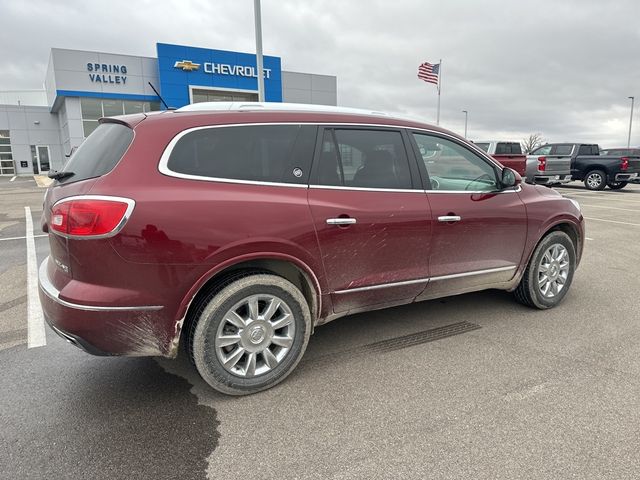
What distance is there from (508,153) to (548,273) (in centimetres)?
1503

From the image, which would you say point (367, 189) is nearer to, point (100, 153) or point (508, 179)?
point (508, 179)

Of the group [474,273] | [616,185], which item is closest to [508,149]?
[616,185]

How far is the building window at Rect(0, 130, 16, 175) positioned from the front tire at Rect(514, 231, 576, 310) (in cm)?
4124

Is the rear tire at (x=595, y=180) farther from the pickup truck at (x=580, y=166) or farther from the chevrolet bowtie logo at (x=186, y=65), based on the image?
the chevrolet bowtie logo at (x=186, y=65)

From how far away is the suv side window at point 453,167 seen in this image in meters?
3.49

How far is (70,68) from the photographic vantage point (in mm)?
27047

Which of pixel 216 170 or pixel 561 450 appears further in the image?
pixel 216 170

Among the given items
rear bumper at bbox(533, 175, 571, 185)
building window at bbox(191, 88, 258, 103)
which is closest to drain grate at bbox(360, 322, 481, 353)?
rear bumper at bbox(533, 175, 571, 185)

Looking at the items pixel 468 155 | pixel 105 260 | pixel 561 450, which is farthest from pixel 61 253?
pixel 468 155

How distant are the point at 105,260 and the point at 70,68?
3049cm

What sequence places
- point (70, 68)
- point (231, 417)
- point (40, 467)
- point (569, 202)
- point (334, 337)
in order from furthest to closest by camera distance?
1. point (70, 68)
2. point (569, 202)
3. point (334, 337)
4. point (231, 417)
5. point (40, 467)

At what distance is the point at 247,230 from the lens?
2.60 meters

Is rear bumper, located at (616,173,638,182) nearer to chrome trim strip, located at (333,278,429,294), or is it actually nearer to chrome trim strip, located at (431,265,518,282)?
chrome trim strip, located at (431,265,518,282)

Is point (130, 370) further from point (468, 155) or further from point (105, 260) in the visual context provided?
point (468, 155)
